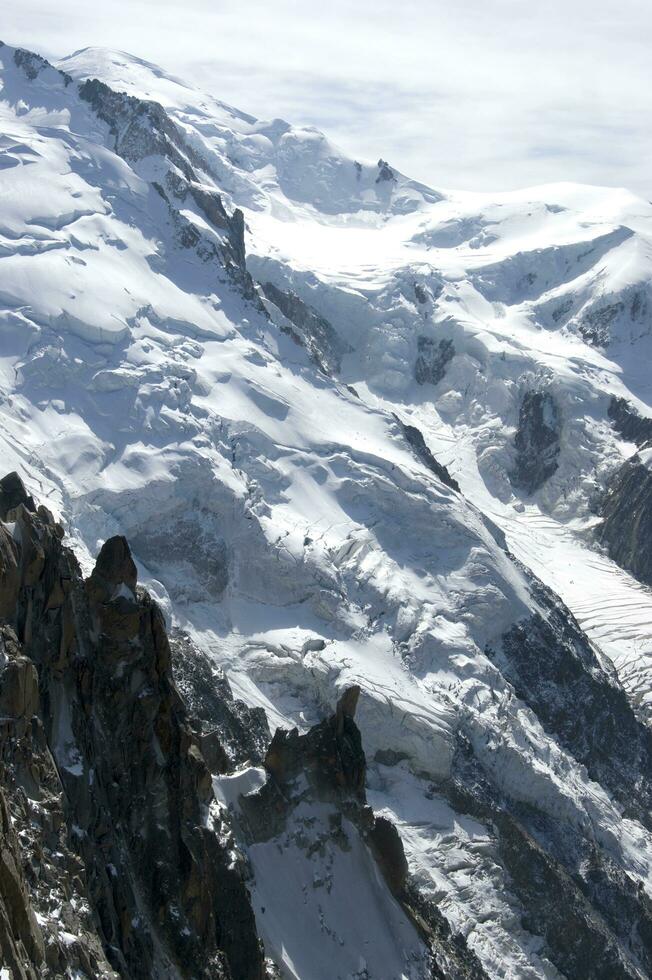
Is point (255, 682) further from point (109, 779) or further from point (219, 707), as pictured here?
point (109, 779)

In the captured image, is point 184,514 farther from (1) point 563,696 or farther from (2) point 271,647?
(1) point 563,696

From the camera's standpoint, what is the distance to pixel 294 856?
305ft

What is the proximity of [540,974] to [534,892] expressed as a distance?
360 inches

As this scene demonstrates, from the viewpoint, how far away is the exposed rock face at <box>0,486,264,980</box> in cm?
5400

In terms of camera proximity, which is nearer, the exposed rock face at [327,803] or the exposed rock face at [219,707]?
the exposed rock face at [327,803]

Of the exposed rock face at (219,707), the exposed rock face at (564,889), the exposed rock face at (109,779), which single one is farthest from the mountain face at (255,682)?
the exposed rock face at (219,707)

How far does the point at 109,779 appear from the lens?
220 ft

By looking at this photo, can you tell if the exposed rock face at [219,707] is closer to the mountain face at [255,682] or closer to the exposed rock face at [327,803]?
the mountain face at [255,682]

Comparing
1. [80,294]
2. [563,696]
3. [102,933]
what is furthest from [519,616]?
[102,933]

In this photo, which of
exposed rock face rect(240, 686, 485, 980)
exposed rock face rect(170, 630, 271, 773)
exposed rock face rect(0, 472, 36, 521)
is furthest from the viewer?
exposed rock face rect(170, 630, 271, 773)

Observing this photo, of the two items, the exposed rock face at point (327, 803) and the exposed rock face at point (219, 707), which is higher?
the exposed rock face at point (327, 803)

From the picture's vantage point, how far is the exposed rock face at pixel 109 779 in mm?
54000

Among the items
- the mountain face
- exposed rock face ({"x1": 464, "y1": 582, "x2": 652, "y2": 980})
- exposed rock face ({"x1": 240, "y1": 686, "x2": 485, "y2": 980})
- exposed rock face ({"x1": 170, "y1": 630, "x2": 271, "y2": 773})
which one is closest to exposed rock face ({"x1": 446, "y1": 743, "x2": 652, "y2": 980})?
exposed rock face ({"x1": 464, "y1": 582, "x2": 652, "y2": 980})

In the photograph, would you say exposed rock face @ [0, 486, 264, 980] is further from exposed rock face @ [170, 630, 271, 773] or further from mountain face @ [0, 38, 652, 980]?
exposed rock face @ [170, 630, 271, 773]
